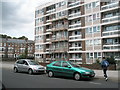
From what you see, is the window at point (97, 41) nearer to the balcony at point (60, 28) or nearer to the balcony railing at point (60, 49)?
the balcony railing at point (60, 49)

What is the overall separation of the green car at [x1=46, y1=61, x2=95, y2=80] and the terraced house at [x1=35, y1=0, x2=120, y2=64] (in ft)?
55.1

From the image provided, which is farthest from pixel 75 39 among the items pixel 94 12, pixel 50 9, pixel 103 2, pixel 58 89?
pixel 58 89

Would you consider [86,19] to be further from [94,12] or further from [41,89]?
[41,89]

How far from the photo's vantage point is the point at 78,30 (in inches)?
1407

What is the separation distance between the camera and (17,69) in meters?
19.0

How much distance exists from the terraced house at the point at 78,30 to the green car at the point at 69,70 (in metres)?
16.8

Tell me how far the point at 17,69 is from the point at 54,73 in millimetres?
6426

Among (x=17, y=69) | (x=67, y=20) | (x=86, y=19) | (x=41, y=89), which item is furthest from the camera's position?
(x=67, y=20)

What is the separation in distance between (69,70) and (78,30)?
23.4 metres

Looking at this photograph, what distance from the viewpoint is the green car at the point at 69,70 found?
12.6 metres

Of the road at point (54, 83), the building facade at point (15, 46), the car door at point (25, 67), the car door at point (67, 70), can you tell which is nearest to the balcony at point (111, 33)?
the car door at point (25, 67)

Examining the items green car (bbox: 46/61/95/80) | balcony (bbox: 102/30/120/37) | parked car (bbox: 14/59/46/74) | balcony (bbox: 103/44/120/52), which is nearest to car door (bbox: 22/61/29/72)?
parked car (bbox: 14/59/46/74)

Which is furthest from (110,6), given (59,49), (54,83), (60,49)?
(54,83)

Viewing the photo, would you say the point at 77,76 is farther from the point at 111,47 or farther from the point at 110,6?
the point at 110,6
